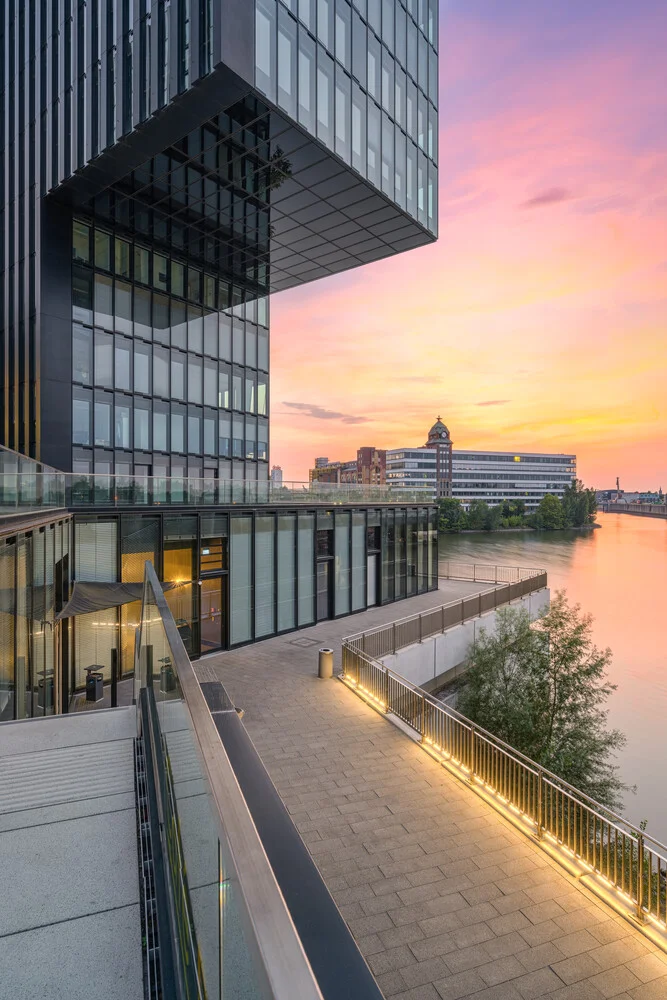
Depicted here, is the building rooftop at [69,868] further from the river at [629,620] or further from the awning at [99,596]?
the river at [629,620]

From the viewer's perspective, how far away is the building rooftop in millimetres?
2430

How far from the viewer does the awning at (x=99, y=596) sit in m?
13.0

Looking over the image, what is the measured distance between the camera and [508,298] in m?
69.4

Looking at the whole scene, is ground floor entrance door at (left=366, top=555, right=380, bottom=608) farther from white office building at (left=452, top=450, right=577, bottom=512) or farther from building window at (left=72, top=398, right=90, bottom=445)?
white office building at (left=452, top=450, right=577, bottom=512)

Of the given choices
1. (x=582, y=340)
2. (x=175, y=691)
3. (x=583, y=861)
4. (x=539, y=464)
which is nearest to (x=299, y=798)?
(x=583, y=861)

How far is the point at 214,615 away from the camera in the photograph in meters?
18.6

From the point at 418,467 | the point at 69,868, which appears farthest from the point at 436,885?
the point at 418,467

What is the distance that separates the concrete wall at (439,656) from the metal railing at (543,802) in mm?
4566

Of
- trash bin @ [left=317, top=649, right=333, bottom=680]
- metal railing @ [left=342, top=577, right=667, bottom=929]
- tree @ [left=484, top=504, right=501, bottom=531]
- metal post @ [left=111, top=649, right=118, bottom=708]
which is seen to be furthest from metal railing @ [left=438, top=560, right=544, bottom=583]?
tree @ [left=484, top=504, right=501, bottom=531]

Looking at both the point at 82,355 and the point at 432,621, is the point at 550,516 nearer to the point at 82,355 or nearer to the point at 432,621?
the point at 432,621

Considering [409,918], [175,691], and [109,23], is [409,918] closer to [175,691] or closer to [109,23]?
[175,691]

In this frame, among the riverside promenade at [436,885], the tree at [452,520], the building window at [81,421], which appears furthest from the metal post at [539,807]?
the tree at [452,520]

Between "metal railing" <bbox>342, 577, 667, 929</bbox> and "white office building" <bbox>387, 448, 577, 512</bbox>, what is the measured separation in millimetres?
137619

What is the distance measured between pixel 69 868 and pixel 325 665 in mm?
12855
